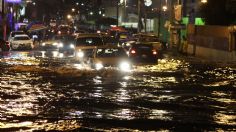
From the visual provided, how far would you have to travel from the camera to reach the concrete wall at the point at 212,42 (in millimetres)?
41500

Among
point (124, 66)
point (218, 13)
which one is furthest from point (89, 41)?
point (218, 13)

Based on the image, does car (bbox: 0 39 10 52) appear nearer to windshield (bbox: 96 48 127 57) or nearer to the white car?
the white car

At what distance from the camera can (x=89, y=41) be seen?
3153 centimetres

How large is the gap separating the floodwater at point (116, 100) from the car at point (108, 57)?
45 cm

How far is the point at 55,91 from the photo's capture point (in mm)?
20125

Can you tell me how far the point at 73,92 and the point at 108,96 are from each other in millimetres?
1643

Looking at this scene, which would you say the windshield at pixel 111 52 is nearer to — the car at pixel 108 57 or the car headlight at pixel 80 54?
the car at pixel 108 57

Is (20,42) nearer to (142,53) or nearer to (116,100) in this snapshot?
(142,53)

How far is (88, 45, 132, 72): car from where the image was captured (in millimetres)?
25484

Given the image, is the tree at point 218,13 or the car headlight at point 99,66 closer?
the car headlight at point 99,66

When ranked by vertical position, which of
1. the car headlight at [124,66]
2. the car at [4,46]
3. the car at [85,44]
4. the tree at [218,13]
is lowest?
the car at [4,46]

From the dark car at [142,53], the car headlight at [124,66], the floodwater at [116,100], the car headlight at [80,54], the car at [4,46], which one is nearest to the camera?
the floodwater at [116,100]

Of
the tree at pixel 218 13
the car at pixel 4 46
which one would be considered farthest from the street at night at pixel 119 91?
the car at pixel 4 46

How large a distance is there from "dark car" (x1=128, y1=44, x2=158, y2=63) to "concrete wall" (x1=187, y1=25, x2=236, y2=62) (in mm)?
9488
